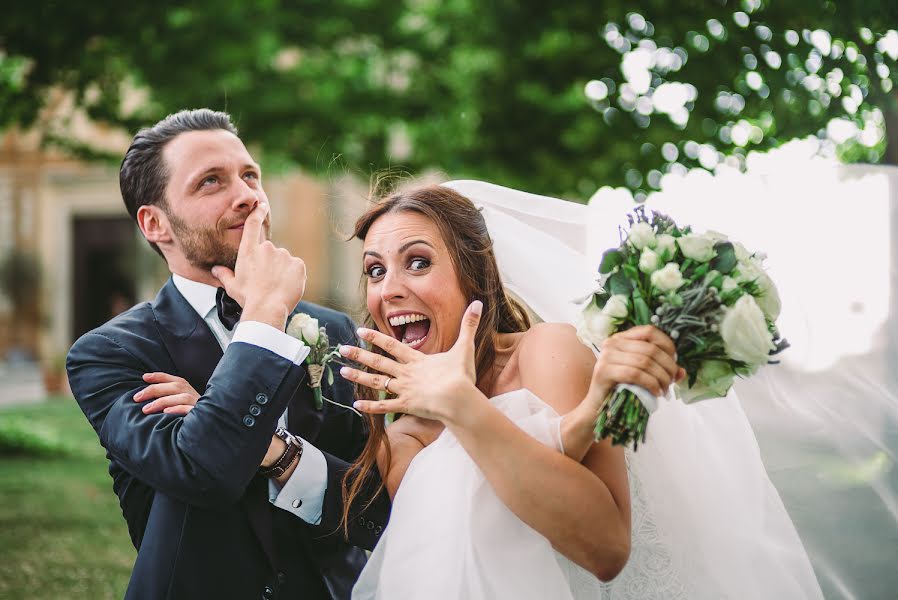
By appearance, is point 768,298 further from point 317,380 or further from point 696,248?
point 317,380

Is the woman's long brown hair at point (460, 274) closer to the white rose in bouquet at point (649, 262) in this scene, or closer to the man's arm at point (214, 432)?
the man's arm at point (214, 432)

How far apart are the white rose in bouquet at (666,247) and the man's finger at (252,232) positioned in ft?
4.62

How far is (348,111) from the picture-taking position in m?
10.2

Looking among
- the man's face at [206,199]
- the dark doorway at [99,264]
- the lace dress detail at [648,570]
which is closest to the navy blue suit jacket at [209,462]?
the man's face at [206,199]

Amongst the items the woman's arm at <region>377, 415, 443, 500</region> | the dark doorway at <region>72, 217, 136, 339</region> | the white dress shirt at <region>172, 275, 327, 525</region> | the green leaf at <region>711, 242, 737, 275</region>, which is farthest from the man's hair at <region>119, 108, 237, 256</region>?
the dark doorway at <region>72, 217, 136, 339</region>

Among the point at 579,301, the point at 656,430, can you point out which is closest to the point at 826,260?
the point at 656,430

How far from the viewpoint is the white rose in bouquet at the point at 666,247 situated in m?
2.30

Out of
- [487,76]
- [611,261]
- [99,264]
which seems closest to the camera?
[611,261]

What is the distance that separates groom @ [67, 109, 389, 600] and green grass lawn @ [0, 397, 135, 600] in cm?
324

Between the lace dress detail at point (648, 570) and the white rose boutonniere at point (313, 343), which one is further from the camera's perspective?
the white rose boutonniere at point (313, 343)

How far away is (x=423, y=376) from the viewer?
2398mm

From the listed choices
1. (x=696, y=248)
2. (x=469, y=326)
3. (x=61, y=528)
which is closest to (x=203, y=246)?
(x=469, y=326)

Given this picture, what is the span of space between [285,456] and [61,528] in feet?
17.5

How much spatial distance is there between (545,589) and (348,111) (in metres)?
8.61
